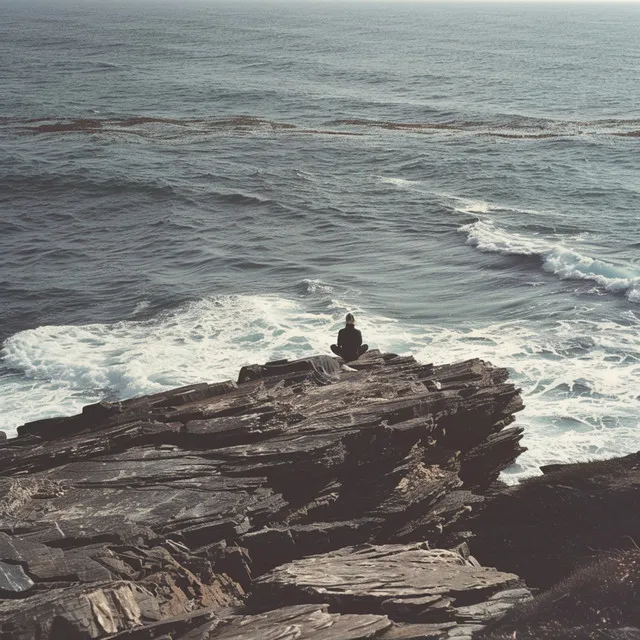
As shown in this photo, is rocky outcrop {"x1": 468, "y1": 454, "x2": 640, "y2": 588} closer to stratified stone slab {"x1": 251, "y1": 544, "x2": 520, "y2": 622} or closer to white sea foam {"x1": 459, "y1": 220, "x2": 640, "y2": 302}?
stratified stone slab {"x1": 251, "y1": 544, "x2": 520, "y2": 622}

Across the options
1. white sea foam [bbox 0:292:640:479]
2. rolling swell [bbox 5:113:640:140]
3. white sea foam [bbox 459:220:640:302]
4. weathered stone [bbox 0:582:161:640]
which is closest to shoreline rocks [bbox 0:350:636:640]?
weathered stone [bbox 0:582:161:640]

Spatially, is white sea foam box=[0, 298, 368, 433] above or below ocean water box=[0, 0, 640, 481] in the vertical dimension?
below

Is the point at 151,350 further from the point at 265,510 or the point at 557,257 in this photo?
the point at 557,257

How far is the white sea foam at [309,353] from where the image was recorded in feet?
79.8

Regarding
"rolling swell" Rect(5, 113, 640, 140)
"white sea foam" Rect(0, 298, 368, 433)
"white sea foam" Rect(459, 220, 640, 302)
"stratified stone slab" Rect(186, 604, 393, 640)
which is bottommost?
"white sea foam" Rect(0, 298, 368, 433)

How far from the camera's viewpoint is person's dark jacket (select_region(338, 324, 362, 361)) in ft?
66.3

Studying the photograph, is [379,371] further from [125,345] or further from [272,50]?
[272,50]

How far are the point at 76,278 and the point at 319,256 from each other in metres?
11.6

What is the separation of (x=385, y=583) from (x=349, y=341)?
8.46m

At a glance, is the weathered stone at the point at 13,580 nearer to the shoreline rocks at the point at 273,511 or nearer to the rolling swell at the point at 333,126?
the shoreline rocks at the point at 273,511

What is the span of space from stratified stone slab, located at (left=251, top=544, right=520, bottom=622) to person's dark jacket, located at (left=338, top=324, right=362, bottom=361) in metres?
6.91

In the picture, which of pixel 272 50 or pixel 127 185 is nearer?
pixel 127 185

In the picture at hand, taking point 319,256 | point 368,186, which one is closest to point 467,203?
point 368,186

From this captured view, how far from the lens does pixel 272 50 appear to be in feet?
436
